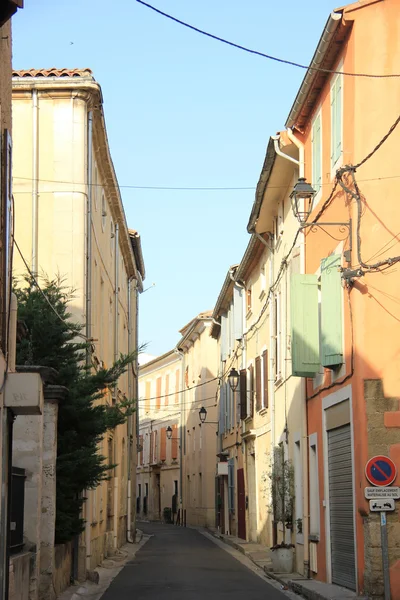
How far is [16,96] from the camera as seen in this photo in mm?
19875

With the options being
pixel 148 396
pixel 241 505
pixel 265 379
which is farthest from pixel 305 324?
pixel 148 396

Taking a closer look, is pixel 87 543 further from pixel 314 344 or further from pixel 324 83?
pixel 324 83

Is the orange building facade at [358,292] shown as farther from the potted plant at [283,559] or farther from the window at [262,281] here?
the window at [262,281]

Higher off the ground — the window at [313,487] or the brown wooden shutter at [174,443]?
the brown wooden shutter at [174,443]

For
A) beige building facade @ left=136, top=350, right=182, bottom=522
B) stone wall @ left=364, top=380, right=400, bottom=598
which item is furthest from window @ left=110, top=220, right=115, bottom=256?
beige building facade @ left=136, top=350, right=182, bottom=522

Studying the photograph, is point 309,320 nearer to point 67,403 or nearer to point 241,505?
point 67,403

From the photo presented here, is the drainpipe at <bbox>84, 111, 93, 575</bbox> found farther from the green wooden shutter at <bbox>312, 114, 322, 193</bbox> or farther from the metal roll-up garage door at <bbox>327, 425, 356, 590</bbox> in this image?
the metal roll-up garage door at <bbox>327, 425, 356, 590</bbox>

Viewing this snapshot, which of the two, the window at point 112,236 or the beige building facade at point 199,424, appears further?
the beige building facade at point 199,424

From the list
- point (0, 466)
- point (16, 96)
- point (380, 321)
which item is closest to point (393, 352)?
point (380, 321)

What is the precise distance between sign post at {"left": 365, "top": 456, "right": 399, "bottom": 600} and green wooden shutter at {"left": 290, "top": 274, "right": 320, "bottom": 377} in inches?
154

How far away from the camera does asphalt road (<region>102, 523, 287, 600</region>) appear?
1584 cm

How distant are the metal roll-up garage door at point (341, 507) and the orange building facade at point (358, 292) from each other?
2 cm

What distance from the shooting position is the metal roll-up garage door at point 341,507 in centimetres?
1502

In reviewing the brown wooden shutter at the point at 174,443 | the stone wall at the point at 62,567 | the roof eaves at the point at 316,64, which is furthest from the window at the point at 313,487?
the brown wooden shutter at the point at 174,443
